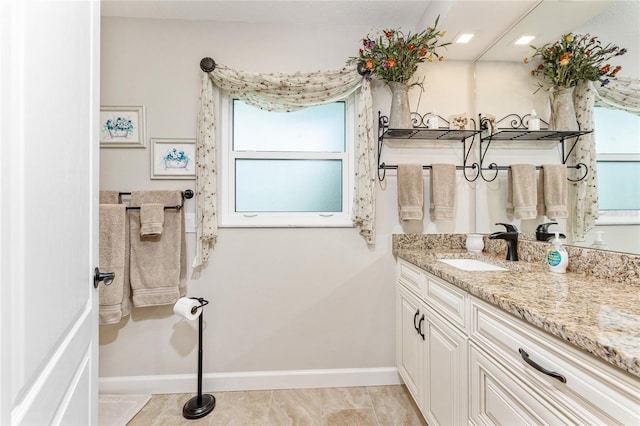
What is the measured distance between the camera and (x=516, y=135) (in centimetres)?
175

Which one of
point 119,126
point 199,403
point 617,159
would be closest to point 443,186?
point 617,159

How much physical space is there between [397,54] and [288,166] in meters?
0.99

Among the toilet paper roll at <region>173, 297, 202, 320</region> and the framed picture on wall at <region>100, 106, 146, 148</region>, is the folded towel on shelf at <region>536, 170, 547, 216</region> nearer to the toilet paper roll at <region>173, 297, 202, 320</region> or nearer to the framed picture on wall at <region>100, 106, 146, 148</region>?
the toilet paper roll at <region>173, 297, 202, 320</region>

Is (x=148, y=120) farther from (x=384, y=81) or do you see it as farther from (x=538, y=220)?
(x=538, y=220)

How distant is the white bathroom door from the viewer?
49 cm

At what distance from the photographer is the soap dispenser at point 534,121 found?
1595 mm

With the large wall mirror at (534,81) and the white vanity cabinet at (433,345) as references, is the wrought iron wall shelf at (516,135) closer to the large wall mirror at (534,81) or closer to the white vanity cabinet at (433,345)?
the large wall mirror at (534,81)

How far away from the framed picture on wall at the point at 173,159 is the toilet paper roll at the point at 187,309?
2.56ft

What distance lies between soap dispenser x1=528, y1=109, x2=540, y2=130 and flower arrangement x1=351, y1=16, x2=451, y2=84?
2.02ft

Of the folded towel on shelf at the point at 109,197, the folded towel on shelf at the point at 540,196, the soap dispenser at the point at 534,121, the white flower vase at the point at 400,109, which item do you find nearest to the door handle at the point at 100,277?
the folded towel on shelf at the point at 109,197

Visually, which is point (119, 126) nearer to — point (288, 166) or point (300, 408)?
point (288, 166)

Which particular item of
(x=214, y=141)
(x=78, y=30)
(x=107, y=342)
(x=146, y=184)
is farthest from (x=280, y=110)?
(x=107, y=342)

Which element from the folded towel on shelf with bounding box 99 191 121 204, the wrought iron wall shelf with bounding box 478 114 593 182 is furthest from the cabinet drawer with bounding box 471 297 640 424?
the folded towel on shelf with bounding box 99 191 121 204

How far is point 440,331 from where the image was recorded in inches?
52.8
